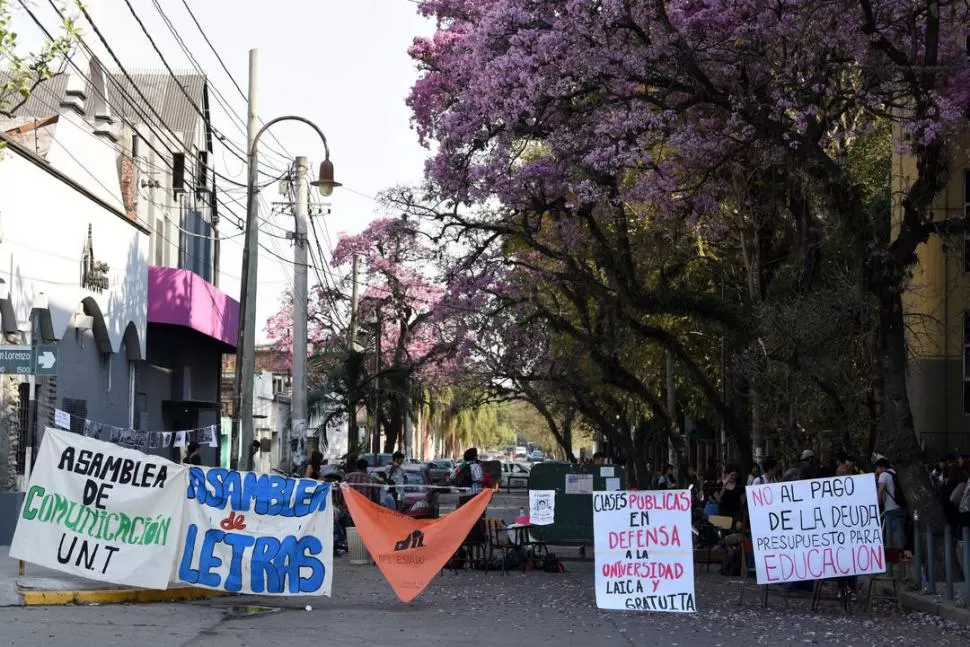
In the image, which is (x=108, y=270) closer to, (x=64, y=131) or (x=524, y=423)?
(x=64, y=131)

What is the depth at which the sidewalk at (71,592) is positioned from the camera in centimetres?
1361

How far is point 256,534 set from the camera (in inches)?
564

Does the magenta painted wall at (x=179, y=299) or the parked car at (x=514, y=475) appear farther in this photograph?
the parked car at (x=514, y=475)

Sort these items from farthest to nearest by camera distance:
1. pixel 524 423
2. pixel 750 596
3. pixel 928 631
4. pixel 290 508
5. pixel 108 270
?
1. pixel 524 423
2. pixel 108 270
3. pixel 750 596
4. pixel 290 508
5. pixel 928 631

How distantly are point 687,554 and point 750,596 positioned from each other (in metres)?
3.09

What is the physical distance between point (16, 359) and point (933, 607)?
35.2ft

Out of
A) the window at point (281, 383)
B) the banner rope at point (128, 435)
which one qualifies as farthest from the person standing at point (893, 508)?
the window at point (281, 383)

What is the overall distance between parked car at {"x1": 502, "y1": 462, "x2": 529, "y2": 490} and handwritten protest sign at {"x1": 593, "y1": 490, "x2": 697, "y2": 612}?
5129 centimetres

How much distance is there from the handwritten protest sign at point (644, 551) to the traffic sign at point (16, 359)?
262 inches

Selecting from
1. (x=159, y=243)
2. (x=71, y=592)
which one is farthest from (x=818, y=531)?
(x=159, y=243)

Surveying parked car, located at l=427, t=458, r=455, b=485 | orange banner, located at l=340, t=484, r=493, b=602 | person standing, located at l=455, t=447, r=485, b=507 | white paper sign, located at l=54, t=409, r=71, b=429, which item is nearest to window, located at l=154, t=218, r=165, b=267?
white paper sign, located at l=54, t=409, r=71, b=429

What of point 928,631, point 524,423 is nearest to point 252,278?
point 928,631

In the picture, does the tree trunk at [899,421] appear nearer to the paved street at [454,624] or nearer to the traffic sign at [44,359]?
the paved street at [454,624]

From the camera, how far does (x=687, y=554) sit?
47.3 feet
